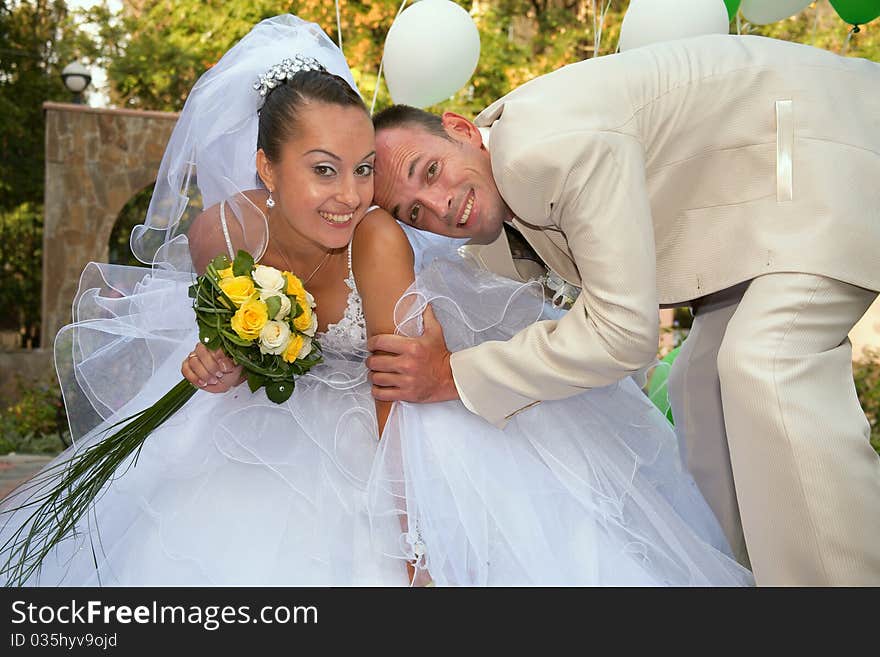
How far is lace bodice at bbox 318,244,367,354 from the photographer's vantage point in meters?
2.77

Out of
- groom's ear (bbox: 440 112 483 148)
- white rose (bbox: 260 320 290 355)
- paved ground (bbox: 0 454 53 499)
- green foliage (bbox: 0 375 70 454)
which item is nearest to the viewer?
white rose (bbox: 260 320 290 355)

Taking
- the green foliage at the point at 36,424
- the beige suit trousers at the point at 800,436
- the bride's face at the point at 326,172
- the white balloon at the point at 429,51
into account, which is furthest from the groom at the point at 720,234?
the green foliage at the point at 36,424

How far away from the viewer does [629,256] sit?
2.30 m

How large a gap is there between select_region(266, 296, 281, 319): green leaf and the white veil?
1.04ft

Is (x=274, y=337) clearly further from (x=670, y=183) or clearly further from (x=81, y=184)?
(x=81, y=184)

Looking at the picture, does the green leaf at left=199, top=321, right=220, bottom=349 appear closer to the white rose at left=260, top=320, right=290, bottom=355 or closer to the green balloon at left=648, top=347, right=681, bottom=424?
the white rose at left=260, top=320, right=290, bottom=355

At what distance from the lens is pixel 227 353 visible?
8.18 feet

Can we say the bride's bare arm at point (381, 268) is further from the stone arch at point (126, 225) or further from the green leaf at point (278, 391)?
the stone arch at point (126, 225)

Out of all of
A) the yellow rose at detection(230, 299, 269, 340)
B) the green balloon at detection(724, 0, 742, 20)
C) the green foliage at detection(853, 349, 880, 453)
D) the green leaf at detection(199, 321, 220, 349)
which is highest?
the green balloon at detection(724, 0, 742, 20)

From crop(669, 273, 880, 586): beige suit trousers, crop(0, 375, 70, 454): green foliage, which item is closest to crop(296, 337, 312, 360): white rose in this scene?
crop(669, 273, 880, 586): beige suit trousers

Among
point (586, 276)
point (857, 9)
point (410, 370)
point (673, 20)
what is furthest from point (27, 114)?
point (586, 276)

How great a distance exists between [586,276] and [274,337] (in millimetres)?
824
